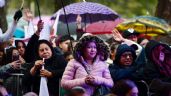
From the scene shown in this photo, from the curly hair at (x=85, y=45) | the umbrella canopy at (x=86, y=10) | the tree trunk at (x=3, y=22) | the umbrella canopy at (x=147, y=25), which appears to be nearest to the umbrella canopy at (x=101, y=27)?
the umbrella canopy at (x=147, y=25)

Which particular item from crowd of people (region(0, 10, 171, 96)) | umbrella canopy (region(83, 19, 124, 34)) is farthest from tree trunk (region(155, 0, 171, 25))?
crowd of people (region(0, 10, 171, 96))

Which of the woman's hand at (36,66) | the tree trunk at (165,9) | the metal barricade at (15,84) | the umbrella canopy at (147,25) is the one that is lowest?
the metal barricade at (15,84)

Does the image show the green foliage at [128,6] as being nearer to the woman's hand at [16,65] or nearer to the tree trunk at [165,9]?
the tree trunk at [165,9]

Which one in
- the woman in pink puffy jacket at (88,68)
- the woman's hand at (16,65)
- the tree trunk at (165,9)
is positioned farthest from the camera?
the tree trunk at (165,9)

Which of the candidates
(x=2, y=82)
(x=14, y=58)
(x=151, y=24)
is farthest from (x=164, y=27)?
(x=2, y=82)

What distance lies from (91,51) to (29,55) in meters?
1.72

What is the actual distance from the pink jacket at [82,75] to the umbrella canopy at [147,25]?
6761mm

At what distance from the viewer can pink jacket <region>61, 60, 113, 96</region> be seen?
11.1 meters

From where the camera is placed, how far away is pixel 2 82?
40.2 feet

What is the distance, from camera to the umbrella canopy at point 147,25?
18438 mm

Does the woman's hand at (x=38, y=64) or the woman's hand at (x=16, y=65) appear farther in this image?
the woman's hand at (x=16, y=65)

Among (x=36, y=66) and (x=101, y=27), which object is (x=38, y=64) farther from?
(x=101, y=27)

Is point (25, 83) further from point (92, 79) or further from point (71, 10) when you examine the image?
point (71, 10)

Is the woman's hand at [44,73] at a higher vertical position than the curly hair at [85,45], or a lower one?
lower
